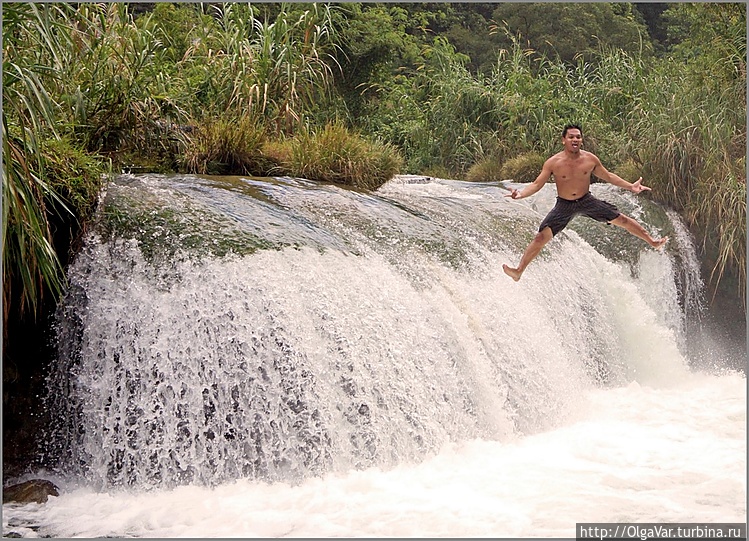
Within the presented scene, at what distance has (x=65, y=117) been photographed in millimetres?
6047

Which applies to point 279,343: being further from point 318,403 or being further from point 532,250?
point 532,250

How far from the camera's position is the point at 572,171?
5.18 meters

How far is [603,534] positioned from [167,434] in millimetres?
2065

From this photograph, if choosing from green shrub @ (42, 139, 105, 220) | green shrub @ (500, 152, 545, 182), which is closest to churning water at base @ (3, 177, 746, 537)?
green shrub @ (42, 139, 105, 220)

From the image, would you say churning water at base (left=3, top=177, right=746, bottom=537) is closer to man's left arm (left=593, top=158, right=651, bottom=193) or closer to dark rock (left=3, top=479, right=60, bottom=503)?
dark rock (left=3, top=479, right=60, bottom=503)

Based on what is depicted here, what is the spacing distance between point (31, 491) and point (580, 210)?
322 cm

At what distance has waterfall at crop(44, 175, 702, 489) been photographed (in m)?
4.50

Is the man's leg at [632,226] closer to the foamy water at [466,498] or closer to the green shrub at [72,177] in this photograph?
the foamy water at [466,498]

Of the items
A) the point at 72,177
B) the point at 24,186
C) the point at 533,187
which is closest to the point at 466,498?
the point at 533,187

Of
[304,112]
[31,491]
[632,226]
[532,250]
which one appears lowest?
[304,112]

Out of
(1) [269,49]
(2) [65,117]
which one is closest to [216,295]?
(2) [65,117]

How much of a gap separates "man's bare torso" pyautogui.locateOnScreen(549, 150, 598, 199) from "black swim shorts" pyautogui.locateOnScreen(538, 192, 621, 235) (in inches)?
1.4

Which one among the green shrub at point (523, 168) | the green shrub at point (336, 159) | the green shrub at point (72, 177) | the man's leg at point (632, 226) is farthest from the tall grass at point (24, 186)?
the green shrub at point (523, 168)

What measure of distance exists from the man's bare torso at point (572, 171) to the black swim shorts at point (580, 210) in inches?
1.4
